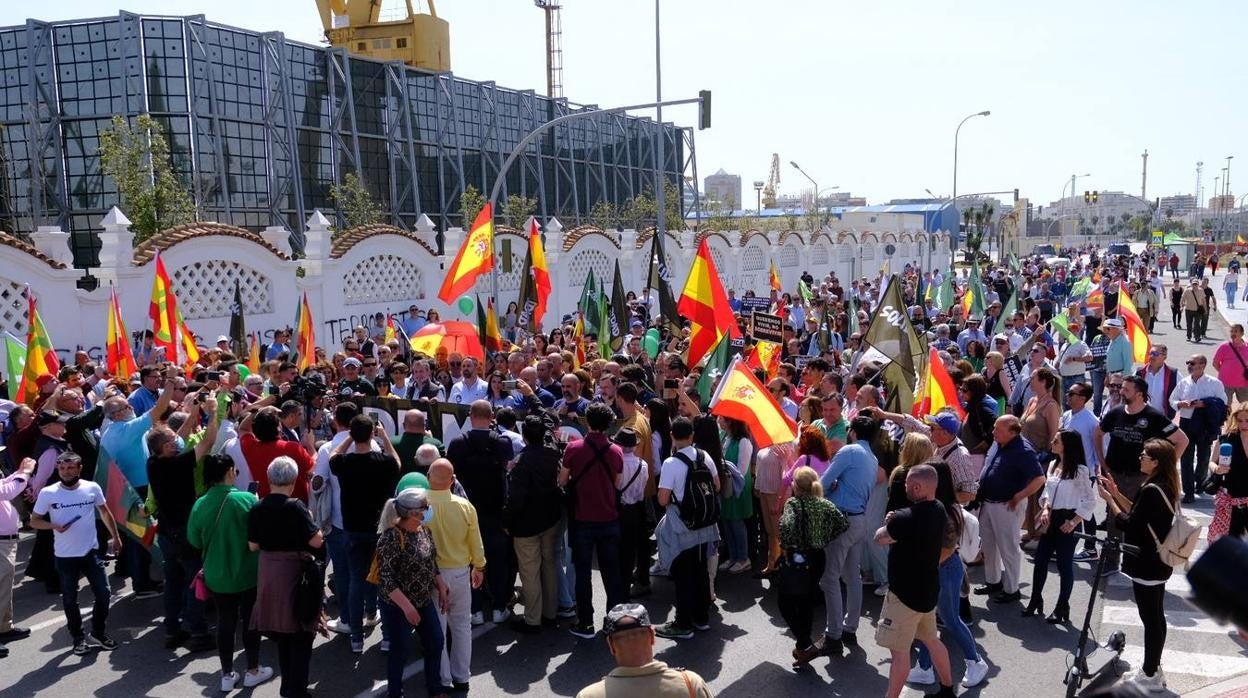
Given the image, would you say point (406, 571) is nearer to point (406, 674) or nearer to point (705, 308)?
point (406, 674)

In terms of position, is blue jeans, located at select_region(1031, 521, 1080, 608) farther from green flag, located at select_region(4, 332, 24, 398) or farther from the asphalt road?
green flag, located at select_region(4, 332, 24, 398)

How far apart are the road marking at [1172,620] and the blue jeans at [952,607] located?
1638mm

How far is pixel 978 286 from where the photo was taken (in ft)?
70.6

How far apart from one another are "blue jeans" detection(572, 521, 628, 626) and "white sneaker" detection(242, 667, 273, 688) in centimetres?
205

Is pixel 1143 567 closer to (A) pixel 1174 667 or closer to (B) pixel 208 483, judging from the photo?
(A) pixel 1174 667

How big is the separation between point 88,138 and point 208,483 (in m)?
36.9

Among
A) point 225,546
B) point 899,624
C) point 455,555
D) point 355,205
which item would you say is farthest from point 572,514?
point 355,205

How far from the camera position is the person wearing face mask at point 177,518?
6.68 m

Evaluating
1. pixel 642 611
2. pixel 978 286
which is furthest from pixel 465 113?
pixel 642 611

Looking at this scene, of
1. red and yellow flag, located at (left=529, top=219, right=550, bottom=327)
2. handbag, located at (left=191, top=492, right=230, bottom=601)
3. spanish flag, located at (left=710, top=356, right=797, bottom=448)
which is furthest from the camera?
red and yellow flag, located at (left=529, top=219, right=550, bottom=327)

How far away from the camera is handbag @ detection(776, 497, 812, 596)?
6082mm

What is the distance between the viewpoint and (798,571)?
240 inches

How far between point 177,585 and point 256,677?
1073 millimetres

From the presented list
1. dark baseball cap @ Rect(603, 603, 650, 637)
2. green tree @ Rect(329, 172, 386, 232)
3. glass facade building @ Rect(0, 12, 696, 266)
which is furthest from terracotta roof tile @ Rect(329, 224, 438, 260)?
glass facade building @ Rect(0, 12, 696, 266)
